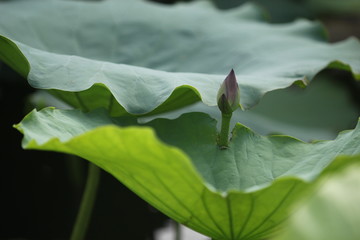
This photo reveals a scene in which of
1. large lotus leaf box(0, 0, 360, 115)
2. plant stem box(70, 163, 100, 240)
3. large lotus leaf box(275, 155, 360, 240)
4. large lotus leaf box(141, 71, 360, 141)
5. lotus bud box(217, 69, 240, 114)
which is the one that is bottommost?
large lotus leaf box(141, 71, 360, 141)

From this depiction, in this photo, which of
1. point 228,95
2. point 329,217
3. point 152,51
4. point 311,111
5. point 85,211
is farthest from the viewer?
point 311,111

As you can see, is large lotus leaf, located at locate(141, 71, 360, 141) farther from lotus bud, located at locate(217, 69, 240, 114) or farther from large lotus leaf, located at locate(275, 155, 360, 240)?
large lotus leaf, located at locate(275, 155, 360, 240)

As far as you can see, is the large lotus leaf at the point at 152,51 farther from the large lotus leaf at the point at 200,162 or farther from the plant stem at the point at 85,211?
the plant stem at the point at 85,211

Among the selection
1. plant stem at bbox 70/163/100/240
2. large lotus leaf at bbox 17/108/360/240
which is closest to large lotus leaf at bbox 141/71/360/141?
plant stem at bbox 70/163/100/240

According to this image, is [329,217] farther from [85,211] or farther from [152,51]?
[152,51]

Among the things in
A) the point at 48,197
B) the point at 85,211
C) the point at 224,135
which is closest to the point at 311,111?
the point at 48,197

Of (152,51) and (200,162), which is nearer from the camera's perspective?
(200,162)

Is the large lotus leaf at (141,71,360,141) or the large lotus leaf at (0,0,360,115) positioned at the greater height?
the large lotus leaf at (0,0,360,115)
